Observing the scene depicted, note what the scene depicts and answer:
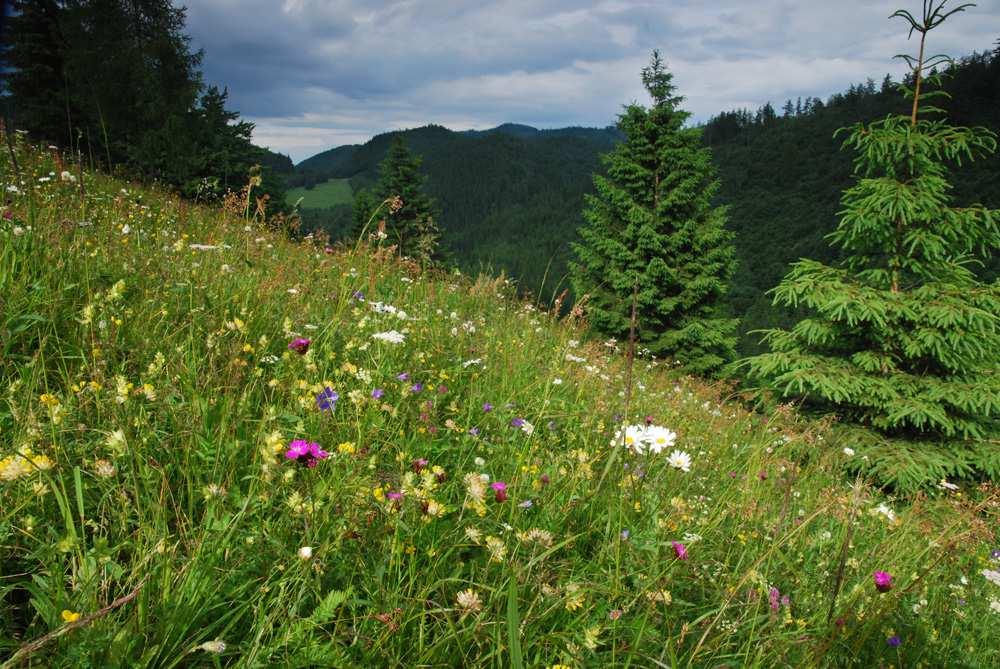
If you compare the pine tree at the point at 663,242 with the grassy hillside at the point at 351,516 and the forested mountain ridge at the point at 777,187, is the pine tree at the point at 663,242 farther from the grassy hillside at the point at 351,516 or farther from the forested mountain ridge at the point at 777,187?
the forested mountain ridge at the point at 777,187

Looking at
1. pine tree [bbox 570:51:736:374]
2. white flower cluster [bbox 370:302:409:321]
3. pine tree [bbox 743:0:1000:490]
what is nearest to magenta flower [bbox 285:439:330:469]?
white flower cluster [bbox 370:302:409:321]

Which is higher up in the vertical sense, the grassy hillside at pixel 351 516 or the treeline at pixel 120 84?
the treeline at pixel 120 84

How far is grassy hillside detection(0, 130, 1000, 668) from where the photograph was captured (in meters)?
1.27

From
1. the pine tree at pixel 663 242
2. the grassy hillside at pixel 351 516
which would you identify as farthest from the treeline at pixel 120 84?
the grassy hillside at pixel 351 516

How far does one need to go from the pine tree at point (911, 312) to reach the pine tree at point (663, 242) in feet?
34.2

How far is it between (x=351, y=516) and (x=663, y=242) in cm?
2010

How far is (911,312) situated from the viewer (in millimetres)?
7438

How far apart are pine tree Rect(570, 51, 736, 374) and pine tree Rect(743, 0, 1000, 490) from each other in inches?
411

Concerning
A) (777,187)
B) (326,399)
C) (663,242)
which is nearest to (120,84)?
(663,242)

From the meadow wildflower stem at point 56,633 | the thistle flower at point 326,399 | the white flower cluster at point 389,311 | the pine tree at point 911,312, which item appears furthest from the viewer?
the pine tree at point 911,312

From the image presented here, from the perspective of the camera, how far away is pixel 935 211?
7.64 m

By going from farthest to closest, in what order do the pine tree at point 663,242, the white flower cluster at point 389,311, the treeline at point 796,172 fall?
the treeline at point 796,172, the pine tree at point 663,242, the white flower cluster at point 389,311

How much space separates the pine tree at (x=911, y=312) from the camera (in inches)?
286

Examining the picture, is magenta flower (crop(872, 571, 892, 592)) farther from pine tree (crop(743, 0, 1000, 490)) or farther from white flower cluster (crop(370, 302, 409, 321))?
pine tree (crop(743, 0, 1000, 490))
